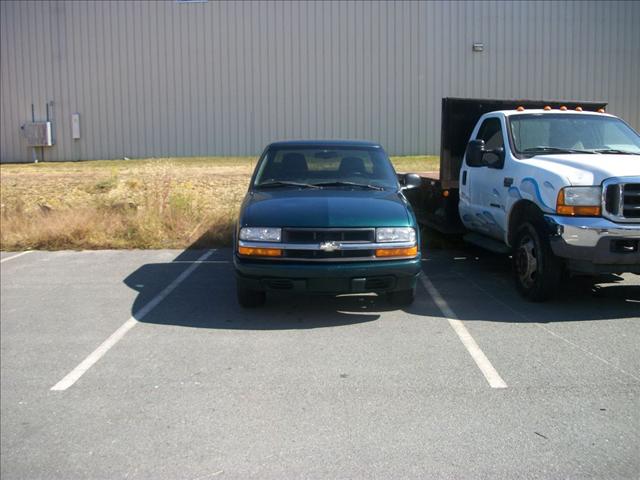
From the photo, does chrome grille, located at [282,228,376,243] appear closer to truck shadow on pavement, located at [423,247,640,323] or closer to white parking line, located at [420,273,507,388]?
white parking line, located at [420,273,507,388]

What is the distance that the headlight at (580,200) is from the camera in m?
6.25

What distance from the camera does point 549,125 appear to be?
7.95 metres

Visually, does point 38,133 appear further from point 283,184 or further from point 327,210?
point 327,210

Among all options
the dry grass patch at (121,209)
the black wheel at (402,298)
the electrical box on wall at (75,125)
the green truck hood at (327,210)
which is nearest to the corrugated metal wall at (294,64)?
the electrical box on wall at (75,125)

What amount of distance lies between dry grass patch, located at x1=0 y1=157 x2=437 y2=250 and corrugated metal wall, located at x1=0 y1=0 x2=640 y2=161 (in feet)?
22.1

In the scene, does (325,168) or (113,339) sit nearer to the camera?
(113,339)

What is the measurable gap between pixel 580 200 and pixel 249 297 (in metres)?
3.41

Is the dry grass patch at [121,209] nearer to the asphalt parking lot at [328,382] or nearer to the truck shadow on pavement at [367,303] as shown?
the truck shadow on pavement at [367,303]

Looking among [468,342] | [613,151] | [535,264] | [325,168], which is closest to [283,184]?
[325,168]

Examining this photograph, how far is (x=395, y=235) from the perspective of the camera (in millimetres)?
6289

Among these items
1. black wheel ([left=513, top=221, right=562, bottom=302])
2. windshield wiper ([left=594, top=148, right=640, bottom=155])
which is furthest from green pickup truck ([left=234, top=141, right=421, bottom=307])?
windshield wiper ([left=594, top=148, right=640, bottom=155])

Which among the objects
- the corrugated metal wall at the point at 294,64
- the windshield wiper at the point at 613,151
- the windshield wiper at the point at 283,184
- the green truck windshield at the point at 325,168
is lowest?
the windshield wiper at the point at 283,184

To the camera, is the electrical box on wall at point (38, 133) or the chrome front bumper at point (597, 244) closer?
the chrome front bumper at point (597, 244)

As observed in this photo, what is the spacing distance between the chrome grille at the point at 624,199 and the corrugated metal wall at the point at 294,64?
16573mm
